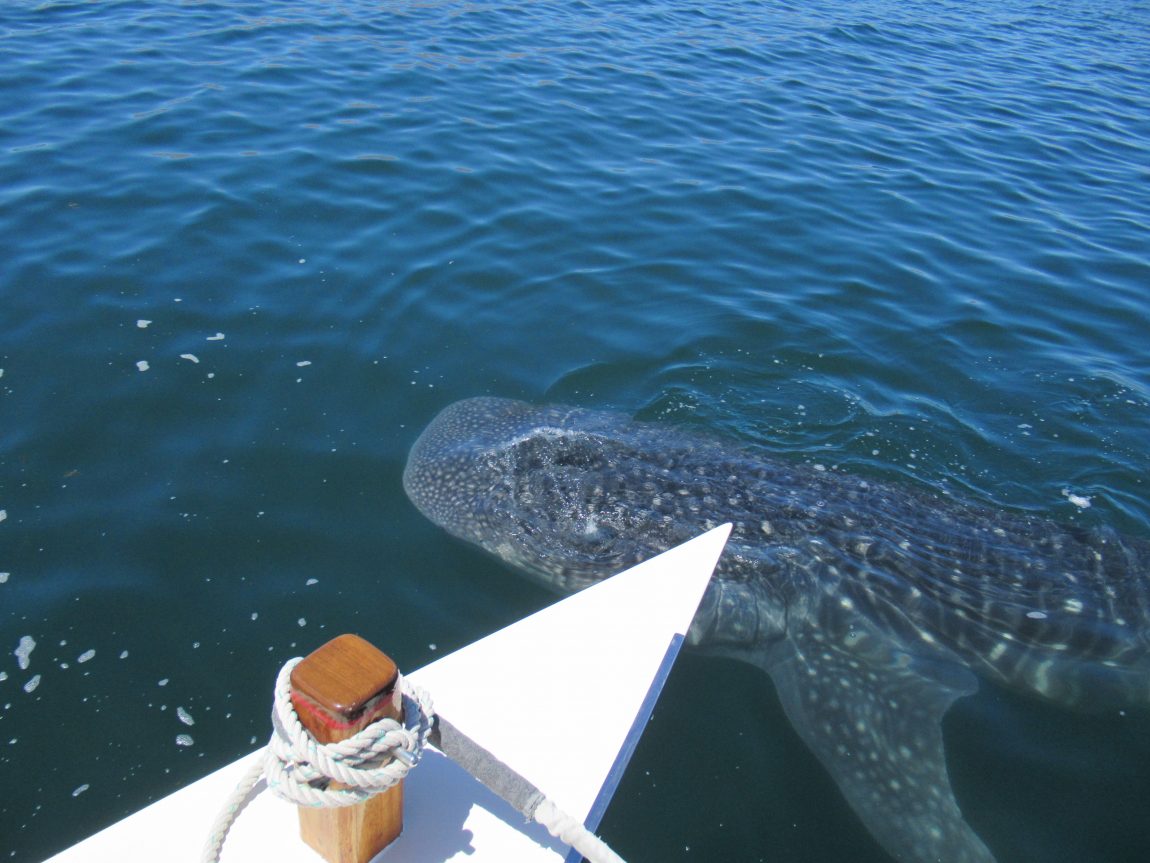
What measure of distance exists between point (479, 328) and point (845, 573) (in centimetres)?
473

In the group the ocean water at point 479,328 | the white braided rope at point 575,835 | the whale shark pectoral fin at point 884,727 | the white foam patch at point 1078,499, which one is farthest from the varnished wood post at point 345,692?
the white foam patch at point 1078,499

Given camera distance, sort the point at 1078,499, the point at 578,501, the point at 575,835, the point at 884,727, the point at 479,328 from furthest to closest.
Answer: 1. the point at 479,328
2. the point at 1078,499
3. the point at 578,501
4. the point at 884,727
5. the point at 575,835

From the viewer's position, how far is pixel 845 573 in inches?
255

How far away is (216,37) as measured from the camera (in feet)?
52.0

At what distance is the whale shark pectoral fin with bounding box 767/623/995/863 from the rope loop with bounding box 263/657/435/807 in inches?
133

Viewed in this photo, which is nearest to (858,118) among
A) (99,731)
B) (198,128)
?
(198,128)

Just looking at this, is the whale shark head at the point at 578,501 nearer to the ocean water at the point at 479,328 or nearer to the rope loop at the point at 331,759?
the ocean water at the point at 479,328

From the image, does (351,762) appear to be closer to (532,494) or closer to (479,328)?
(532,494)

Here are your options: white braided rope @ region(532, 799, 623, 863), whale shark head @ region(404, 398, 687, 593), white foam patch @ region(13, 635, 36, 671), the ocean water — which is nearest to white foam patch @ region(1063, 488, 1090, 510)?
the ocean water

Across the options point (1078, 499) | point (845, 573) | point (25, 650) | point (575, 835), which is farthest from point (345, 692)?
point (1078, 499)

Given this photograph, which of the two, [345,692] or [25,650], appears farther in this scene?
[25,650]

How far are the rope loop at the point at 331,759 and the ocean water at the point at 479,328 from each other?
249 cm

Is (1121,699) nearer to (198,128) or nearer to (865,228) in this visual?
(865,228)

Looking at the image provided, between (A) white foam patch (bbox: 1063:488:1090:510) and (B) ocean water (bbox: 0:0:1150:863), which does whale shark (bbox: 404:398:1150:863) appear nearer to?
(B) ocean water (bbox: 0:0:1150:863)
